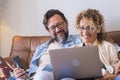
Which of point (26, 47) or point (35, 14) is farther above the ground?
point (35, 14)

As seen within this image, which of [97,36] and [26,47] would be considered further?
[26,47]

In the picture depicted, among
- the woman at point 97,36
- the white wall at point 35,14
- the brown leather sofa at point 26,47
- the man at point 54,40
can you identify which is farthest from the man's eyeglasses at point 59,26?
the white wall at point 35,14

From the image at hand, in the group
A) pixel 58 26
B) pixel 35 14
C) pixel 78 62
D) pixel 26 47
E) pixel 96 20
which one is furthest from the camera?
pixel 35 14

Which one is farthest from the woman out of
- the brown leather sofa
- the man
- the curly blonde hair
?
the brown leather sofa

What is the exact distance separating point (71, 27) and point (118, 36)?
25.3 inches

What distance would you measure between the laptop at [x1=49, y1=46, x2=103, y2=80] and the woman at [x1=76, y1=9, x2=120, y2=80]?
325mm

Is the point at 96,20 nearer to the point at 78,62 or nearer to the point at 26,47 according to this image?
the point at 78,62

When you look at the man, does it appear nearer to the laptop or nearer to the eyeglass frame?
the eyeglass frame

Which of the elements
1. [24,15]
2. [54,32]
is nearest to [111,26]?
[54,32]

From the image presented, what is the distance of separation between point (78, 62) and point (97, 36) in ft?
1.83

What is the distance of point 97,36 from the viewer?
2.14 m

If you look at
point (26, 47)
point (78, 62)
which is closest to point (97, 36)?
point (78, 62)

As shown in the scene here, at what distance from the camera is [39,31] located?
2963mm

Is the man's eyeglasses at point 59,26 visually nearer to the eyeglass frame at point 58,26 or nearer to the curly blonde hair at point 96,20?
the eyeglass frame at point 58,26
